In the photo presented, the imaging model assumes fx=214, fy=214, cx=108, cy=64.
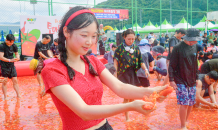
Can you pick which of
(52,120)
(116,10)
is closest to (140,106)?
(52,120)

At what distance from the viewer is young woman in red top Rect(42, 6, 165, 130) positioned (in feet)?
4.18

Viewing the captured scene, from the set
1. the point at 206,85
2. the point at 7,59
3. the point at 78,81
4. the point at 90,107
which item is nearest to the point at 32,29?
the point at 7,59

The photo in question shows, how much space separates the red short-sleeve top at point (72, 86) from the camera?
136 centimetres

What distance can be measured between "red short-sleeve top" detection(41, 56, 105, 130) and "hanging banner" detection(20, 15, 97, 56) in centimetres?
1158

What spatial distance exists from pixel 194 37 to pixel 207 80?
72.8 inches

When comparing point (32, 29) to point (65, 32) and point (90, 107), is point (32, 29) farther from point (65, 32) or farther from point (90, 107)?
point (90, 107)

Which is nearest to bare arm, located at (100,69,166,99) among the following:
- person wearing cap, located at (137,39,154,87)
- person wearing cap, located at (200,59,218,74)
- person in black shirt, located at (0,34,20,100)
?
person wearing cap, located at (137,39,154,87)

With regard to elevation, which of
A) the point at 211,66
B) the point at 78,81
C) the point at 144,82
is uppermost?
the point at 78,81

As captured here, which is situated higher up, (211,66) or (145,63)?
(145,63)

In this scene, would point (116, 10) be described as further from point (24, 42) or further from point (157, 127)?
point (157, 127)

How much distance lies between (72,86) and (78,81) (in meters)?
0.06

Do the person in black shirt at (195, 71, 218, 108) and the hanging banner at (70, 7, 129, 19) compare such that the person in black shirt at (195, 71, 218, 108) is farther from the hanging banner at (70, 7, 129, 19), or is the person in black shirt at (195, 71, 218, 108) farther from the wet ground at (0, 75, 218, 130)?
the hanging banner at (70, 7, 129, 19)

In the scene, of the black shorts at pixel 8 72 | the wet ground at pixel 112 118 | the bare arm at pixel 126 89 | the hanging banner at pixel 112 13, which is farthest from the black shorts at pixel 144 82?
the hanging banner at pixel 112 13

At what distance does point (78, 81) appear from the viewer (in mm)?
1456
